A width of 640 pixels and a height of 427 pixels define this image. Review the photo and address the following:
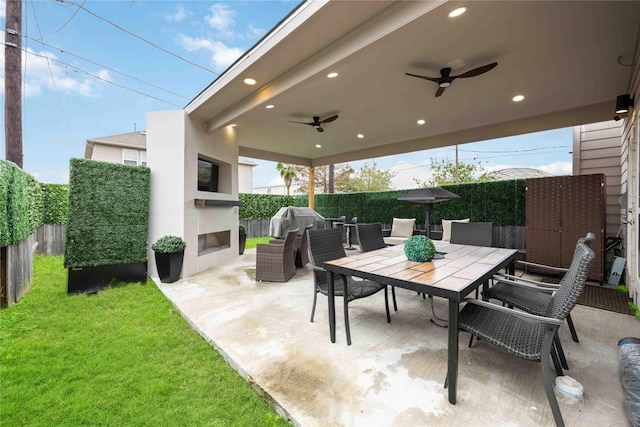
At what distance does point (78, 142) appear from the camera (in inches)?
527

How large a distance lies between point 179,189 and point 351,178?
52.1 feet

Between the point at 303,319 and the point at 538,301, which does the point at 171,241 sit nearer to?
the point at 303,319

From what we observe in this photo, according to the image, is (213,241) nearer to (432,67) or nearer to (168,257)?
(168,257)

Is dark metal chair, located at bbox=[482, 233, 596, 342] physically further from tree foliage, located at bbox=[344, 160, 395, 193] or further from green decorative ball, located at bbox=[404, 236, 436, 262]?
tree foliage, located at bbox=[344, 160, 395, 193]

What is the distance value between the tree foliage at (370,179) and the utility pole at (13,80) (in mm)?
16703

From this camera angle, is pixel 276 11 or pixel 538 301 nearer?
pixel 538 301

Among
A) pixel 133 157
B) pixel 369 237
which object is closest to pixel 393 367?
pixel 369 237

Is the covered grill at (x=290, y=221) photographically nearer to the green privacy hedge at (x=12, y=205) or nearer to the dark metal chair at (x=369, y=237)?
the dark metal chair at (x=369, y=237)

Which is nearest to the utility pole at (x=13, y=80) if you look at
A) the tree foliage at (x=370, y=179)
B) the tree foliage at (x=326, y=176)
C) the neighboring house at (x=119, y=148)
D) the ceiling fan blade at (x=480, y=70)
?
the neighboring house at (x=119, y=148)

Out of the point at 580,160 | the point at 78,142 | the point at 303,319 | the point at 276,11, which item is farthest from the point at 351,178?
the point at 303,319

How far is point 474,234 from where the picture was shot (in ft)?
13.1

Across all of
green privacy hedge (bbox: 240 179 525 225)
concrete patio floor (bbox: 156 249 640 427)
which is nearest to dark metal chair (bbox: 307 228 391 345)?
concrete patio floor (bbox: 156 249 640 427)

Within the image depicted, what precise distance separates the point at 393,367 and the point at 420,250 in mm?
1102

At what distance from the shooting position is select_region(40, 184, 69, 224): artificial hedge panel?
6.64m
